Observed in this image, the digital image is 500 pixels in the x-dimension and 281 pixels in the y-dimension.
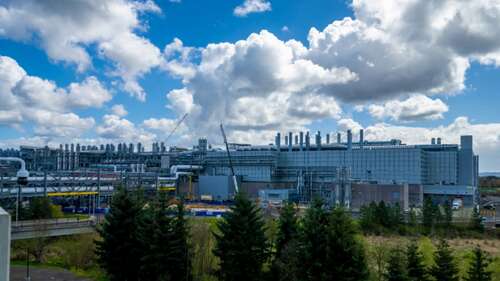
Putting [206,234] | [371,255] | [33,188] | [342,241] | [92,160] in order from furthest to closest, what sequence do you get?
1. [92,160]
2. [33,188]
3. [371,255]
4. [206,234]
5. [342,241]

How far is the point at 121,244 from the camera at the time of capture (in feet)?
56.0

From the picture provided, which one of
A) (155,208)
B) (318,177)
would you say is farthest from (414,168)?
(155,208)

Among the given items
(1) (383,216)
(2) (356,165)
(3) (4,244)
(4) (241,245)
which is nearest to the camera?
(3) (4,244)

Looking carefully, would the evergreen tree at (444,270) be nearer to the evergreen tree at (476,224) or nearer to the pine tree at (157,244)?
the pine tree at (157,244)

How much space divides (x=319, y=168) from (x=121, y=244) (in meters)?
48.3

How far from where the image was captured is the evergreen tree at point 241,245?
15.4m

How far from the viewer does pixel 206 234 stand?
18922 mm

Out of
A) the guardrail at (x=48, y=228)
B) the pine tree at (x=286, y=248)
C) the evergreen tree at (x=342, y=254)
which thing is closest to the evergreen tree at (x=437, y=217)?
the pine tree at (x=286, y=248)

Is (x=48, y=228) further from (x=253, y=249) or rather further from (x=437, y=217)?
(x=437, y=217)

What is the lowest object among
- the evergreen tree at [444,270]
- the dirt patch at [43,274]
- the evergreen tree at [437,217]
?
the dirt patch at [43,274]

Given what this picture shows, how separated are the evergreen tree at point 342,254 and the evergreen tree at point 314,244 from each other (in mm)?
149

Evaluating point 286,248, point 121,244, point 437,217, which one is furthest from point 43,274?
point 437,217

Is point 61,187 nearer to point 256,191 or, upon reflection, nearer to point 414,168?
point 256,191

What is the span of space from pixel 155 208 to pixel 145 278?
2.70 metres
